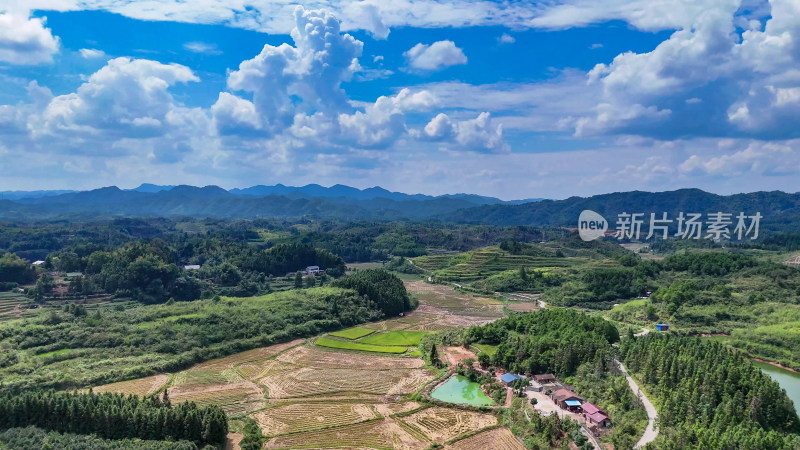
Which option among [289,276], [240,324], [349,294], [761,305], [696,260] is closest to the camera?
[240,324]

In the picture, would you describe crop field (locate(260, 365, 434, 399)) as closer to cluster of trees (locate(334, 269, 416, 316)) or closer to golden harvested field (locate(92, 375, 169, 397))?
golden harvested field (locate(92, 375, 169, 397))

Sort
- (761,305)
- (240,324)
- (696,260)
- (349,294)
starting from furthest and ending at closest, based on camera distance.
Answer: (696,260) < (349,294) < (761,305) < (240,324)

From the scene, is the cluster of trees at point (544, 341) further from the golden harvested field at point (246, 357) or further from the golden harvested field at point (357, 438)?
the golden harvested field at point (246, 357)

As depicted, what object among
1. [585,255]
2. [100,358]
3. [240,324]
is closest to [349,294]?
[240,324]

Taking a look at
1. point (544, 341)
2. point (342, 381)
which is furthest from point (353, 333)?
point (544, 341)

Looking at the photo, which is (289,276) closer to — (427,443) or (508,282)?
(508,282)

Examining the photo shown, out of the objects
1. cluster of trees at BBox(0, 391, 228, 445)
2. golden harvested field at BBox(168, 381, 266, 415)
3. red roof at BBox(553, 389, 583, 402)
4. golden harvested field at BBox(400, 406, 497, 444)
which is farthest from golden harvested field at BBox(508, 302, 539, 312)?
cluster of trees at BBox(0, 391, 228, 445)

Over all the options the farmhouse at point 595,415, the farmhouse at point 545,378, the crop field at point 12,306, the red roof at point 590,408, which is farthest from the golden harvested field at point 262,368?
the crop field at point 12,306
